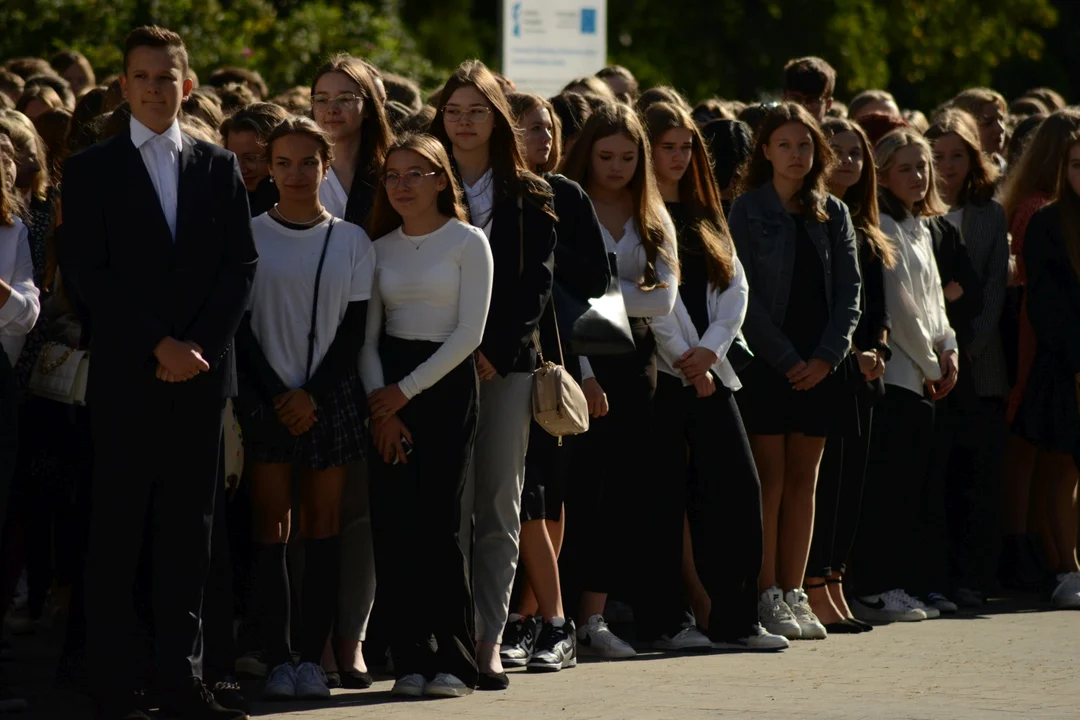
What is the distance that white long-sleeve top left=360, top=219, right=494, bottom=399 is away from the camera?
7.82 metres

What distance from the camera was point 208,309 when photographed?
7.12 metres

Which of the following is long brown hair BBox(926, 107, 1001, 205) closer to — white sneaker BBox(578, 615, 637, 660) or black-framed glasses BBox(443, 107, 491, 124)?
white sneaker BBox(578, 615, 637, 660)

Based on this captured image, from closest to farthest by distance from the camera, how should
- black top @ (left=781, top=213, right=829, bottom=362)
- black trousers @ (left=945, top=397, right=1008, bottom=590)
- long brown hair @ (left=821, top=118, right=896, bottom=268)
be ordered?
1. black top @ (left=781, top=213, right=829, bottom=362)
2. long brown hair @ (left=821, top=118, right=896, bottom=268)
3. black trousers @ (left=945, top=397, right=1008, bottom=590)

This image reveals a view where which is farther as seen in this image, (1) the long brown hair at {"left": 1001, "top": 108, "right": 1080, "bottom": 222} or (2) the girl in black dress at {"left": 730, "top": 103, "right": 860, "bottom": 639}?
(1) the long brown hair at {"left": 1001, "top": 108, "right": 1080, "bottom": 222}

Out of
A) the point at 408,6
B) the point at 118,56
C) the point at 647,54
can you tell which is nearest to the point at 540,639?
the point at 118,56

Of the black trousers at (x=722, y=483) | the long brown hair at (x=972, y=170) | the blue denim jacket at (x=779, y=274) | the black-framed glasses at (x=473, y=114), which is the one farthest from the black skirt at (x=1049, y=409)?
the black-framed glasses at (x=473, y=114)

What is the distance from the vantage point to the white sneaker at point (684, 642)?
9.08m

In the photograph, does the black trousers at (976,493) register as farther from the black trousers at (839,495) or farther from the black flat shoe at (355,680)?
the black flat shoe at (355,680)

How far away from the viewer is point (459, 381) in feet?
25.7

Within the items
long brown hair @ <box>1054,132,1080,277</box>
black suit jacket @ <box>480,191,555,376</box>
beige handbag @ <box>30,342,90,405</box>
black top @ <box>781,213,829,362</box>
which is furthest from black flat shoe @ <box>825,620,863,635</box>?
beige handbag @ <box>30,342,90,405</box>

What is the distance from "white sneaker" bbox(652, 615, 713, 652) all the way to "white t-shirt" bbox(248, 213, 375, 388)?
7.63 ft

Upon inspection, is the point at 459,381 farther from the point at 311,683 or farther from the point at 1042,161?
the point at 1042,161

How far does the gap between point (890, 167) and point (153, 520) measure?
15.8ft

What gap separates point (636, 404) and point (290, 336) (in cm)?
184
